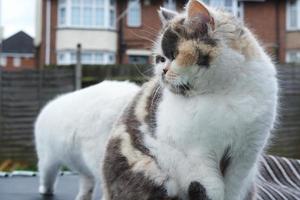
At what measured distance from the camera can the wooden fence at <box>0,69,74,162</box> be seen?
→ 4320mm

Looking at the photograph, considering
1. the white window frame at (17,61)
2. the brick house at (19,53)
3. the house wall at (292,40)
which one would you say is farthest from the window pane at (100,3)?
the white window frame at (17,61)

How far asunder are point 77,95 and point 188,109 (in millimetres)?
→ 660

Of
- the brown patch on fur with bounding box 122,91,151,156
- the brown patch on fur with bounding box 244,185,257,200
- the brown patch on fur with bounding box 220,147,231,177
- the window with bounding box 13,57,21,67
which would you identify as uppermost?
the window with bounding box 13,57,21,67

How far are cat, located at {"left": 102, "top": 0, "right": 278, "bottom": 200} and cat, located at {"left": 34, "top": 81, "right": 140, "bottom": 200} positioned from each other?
309 millimetres

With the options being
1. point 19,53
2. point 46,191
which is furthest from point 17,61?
point 46,191

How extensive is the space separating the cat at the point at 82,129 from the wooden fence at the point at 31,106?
271cm

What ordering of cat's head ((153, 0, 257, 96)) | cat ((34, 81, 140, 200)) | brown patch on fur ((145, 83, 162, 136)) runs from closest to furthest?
cat's head ((153, 0, 257, 96)) → brown patch on fur ((145, 83, 162, 136)) → cat ((34, 81, 140, 200))

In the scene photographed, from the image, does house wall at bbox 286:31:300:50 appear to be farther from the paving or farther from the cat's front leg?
the cat's front leg

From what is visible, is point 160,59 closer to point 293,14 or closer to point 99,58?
point 99,58

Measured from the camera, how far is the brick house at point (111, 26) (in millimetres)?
8844

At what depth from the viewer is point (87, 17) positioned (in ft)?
30.7

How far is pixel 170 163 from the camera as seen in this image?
99cm

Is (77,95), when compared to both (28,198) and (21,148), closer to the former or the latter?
(28,198)

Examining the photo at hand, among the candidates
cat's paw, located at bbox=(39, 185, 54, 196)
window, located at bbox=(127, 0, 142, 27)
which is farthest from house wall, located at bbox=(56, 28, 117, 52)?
cat's paw, located at bbox=(39, 185, 54, 196)
